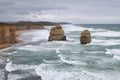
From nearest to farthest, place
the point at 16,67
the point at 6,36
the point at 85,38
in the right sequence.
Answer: the point at 16,67
the point at 85,38
the point at 6,36

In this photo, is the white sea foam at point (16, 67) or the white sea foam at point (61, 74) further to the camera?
the white sea foam at point (16, 67)

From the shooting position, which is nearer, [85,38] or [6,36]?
[85,38]

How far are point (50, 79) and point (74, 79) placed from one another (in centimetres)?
170

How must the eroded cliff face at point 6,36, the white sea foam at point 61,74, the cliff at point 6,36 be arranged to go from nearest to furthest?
the white sea foam at point 61,74, the cliff at point 6,36, the eroded cliff face at point 6,36

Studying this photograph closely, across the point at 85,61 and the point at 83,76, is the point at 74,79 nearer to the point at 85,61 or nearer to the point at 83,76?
the point at 83,76

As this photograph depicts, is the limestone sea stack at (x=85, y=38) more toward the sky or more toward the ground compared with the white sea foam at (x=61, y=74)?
more toward the sky

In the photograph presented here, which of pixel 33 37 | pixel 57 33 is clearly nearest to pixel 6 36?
pixel 57 33

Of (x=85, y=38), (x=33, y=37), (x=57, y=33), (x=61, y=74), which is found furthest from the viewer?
(x=33, y=37)

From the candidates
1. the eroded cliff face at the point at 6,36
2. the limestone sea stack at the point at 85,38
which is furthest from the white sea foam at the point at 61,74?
the eroded cliff face at the point at 6,36

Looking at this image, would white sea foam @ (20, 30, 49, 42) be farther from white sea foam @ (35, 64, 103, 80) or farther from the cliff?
white sea foam @ (35, 64, 103, 80)

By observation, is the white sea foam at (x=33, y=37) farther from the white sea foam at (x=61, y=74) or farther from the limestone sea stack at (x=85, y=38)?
the white sea foam at (x=61, y=74)

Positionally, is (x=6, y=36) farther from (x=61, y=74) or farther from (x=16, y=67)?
(x=61, y=74)

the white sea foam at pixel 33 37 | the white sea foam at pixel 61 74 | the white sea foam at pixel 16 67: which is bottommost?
the white sea foam at pixel 33 37

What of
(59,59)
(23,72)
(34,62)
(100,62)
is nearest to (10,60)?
(34,62)
